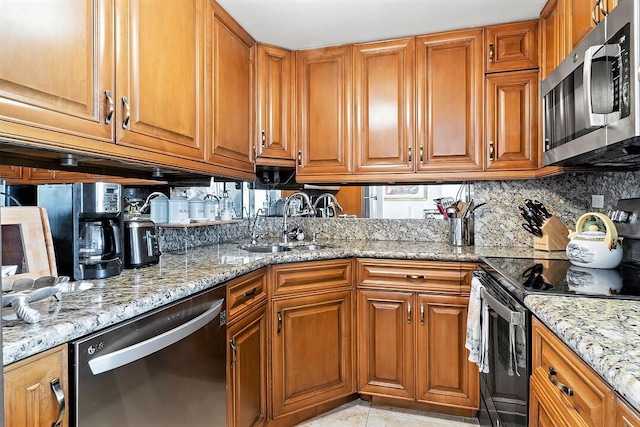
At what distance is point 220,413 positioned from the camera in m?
1.48

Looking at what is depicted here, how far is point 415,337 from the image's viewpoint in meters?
2.10

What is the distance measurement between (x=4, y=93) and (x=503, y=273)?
1740 millimetres

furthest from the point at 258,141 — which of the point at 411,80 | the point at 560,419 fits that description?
the point at 560,419

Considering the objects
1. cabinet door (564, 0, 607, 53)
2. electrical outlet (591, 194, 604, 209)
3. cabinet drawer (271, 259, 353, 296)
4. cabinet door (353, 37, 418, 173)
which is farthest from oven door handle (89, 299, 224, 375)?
electrical outlet (591, 194, 604, 209)

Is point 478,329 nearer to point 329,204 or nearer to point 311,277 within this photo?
point 311,277

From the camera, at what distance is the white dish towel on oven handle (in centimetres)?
169

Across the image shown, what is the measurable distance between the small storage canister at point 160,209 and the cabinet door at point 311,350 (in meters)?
0.77

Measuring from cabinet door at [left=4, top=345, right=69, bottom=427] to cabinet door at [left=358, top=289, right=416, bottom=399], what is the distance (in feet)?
5.22

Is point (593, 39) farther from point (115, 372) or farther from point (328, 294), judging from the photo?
point (115, 372)

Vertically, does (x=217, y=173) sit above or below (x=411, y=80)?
below

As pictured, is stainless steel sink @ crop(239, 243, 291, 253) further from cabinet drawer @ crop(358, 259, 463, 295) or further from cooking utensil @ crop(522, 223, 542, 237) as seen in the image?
cooking utensil @ crop(522, 223, 542, 237)

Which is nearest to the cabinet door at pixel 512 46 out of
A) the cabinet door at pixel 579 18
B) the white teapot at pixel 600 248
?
the cabinet door at pixel 579 18

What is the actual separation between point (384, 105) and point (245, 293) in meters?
1.50

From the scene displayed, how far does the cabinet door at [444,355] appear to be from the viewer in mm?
2029
